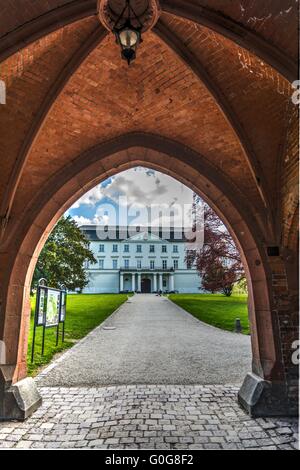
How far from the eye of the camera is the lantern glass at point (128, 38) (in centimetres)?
335

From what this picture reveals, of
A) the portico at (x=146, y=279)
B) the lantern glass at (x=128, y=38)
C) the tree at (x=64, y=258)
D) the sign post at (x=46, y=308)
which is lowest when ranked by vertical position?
the portico at (x=146, y=279)

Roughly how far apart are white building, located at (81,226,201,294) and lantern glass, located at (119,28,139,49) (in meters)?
65.6

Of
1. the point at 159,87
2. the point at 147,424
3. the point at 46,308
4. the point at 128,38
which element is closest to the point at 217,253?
the point at 46,308

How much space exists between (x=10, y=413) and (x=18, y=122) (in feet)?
15.1

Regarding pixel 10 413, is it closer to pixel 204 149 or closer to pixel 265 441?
→ pixel 265 441

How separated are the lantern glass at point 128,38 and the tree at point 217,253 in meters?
13.8

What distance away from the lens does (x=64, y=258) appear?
2186 centimetres

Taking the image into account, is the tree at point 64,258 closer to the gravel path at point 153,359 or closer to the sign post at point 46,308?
the gravel path at point 153,359

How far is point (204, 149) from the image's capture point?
6.05 m

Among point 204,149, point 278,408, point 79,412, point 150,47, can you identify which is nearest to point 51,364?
point 79,412

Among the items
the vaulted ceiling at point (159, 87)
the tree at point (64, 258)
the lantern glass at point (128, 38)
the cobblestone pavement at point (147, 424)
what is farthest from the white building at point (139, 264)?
the lantern glass at point (128, 38)

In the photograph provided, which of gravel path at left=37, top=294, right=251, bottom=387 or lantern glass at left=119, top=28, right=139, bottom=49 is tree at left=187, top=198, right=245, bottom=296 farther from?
lantern glass at left=119, top=28, right=139, bottom=49

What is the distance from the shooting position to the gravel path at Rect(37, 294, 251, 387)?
285 inches

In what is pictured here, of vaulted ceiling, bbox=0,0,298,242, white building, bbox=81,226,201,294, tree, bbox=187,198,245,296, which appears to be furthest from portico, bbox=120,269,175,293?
vaulted ceiling, bbox=0,0,298,242
